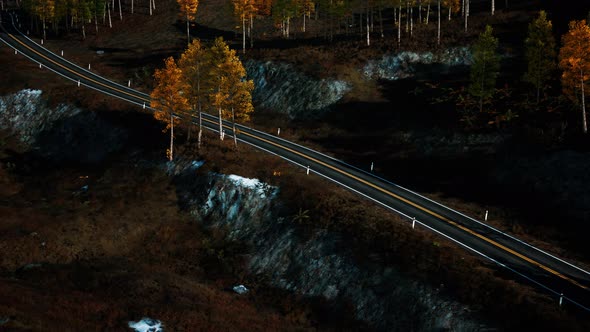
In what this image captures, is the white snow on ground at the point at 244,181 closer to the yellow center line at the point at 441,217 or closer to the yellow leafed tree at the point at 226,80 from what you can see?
the yellow leafed tree at the point at 226,80

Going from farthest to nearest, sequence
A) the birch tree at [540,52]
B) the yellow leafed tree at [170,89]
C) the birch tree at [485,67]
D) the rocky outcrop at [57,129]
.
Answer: the rocky outcrop at [57,129], the birch tree at [485,67], the birch tree at [540,52], the yellow leafed tree at [170,89]

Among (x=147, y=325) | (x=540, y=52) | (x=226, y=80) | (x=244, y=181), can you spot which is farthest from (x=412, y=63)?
(x=147, y=325)

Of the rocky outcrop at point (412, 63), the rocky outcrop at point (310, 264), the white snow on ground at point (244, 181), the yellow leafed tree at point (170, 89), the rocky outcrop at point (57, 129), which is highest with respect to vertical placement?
the rocky outcrop at point (412, 63)

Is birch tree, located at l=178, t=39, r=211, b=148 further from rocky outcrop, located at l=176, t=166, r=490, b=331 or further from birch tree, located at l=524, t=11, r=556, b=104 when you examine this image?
birch tree, located at l=524, t=11, r=556, b=104

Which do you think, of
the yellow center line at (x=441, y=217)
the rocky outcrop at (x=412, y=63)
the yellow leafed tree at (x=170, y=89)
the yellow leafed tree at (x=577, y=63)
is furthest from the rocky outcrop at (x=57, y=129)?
the yellow leafed tree at (x=577, y=63)

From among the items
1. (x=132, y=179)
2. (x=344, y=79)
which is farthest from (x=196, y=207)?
(x=344, y=79)
